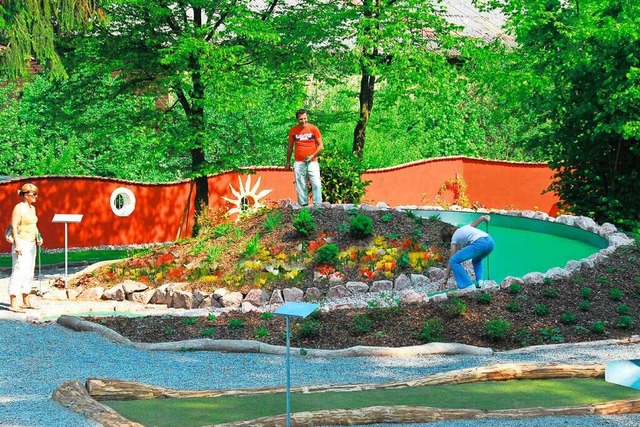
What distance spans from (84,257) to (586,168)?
10.0 meters

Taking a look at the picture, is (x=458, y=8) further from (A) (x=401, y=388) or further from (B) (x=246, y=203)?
(A) (x=401, y=388)

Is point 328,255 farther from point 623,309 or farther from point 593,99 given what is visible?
point 593,99

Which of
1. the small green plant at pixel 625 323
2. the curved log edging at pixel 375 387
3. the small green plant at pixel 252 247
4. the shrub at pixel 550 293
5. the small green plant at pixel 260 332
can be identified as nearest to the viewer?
the curved log edging at pixel 375 387

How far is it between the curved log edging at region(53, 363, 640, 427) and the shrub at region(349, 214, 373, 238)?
20.9 ft

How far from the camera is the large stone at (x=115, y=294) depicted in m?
15.4

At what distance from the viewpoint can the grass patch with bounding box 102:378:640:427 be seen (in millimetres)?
7945

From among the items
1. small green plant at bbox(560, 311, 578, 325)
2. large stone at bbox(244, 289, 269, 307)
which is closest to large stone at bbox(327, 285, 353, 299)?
large stone at bbox(244, 289, 269, 307)

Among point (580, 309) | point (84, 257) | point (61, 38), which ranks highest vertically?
point (61, 38)

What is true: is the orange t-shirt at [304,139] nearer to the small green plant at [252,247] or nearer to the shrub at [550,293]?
the small green plant at [252,247]

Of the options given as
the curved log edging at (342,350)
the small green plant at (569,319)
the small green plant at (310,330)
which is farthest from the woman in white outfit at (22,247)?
the small green plant at (569,319)

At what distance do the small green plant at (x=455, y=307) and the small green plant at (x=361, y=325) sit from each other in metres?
0.91

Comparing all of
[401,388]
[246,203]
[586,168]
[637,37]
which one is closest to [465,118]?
[246,203]

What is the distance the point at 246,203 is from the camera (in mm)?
24156

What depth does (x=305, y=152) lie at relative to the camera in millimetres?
17000
